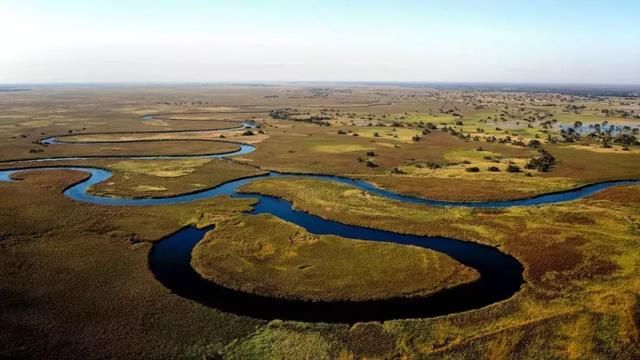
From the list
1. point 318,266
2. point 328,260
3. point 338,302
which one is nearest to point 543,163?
point 328,260

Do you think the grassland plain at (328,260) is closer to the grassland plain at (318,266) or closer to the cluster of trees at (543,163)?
the grassland plain at (318,266)

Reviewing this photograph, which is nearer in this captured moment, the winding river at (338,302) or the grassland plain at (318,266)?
the winding river at (338,302)

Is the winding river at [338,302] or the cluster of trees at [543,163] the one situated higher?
the cluster of trees at [543,163]

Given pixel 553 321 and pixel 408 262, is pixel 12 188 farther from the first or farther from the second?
pixel 553 321

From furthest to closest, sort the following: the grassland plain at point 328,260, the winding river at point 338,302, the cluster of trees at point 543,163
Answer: the cluster of trees at point 543,163
the winding river at point 338,302
the grassland plain at point 328,260

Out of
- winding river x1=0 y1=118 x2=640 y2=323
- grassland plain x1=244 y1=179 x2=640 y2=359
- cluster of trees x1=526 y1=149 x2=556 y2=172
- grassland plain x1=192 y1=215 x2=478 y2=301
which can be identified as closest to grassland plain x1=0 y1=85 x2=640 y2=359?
grassland plain x1=244 y1=179 x2=640 y2=359

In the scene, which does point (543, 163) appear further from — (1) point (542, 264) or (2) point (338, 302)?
(2) point (338, 302)

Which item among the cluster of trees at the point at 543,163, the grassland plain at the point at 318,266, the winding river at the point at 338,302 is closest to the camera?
the winding river at the point at 338,302

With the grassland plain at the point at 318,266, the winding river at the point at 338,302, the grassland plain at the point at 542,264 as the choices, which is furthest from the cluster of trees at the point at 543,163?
the grassland plain at the point at 318,266
